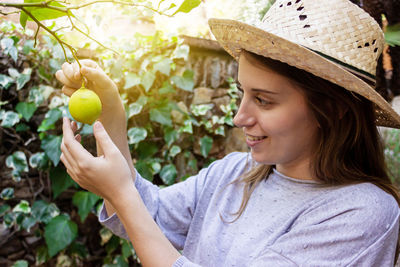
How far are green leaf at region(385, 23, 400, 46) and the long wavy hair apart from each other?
0.71 m

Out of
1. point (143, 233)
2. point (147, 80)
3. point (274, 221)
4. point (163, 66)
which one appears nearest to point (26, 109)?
point (147, 80)

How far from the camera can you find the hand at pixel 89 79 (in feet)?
2.32

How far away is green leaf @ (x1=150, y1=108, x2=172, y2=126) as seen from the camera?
183 cm

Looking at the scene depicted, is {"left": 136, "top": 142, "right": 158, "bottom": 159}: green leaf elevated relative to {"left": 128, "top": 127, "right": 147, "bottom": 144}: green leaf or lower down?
lower down

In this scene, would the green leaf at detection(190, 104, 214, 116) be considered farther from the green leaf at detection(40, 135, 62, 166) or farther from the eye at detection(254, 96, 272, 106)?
the eye at detection(254, 96, 272, 106)

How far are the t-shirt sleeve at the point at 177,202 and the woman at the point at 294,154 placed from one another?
32 mm

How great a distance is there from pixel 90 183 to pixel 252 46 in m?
0.48

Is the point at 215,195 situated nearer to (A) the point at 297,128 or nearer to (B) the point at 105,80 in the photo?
(A) the point at 297,128

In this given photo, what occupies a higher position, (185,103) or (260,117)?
(260,117)

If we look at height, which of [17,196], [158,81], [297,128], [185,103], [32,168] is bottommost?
[17,196]

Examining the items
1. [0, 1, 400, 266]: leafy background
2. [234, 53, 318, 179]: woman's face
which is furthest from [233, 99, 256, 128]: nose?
[0, 1, 400, 266]: leafy background

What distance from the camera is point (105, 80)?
786mm

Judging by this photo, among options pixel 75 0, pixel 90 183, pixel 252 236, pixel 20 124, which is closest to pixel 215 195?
A: pixel 252 236

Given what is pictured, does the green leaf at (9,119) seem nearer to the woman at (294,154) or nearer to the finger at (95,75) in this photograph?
the woman at (294,154)
